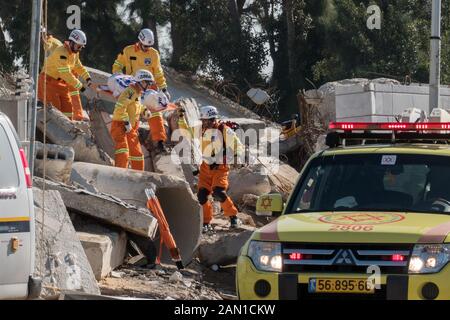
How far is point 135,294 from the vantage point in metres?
13.9

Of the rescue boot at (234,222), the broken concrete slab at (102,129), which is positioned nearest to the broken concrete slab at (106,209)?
the rescue boot at (234,222)

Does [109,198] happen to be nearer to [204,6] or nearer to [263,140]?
[263,140]

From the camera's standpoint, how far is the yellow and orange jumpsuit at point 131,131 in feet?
62.0

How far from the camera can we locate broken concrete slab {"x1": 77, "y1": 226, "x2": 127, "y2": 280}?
14117mm

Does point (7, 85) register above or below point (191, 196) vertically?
above

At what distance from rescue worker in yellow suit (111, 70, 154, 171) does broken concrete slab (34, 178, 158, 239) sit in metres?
3.70

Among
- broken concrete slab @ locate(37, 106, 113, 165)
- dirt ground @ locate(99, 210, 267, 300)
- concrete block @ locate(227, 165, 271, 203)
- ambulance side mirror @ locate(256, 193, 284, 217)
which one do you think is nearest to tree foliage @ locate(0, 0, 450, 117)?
concrete block @ locate(227, 165, 271, 203)

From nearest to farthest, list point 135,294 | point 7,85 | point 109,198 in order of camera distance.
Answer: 1. point 135,294
2. point 109,198
3. point 7,85

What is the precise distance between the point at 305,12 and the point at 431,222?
1111 inches

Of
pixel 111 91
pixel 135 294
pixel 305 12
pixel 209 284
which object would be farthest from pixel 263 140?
pixel 305 12

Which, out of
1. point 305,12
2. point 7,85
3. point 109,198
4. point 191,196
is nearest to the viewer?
point 109,198

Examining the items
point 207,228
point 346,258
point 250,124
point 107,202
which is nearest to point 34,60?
point 107,202

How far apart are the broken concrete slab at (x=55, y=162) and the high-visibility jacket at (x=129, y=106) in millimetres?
2680

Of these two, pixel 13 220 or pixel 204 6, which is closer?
pixel 13 220
